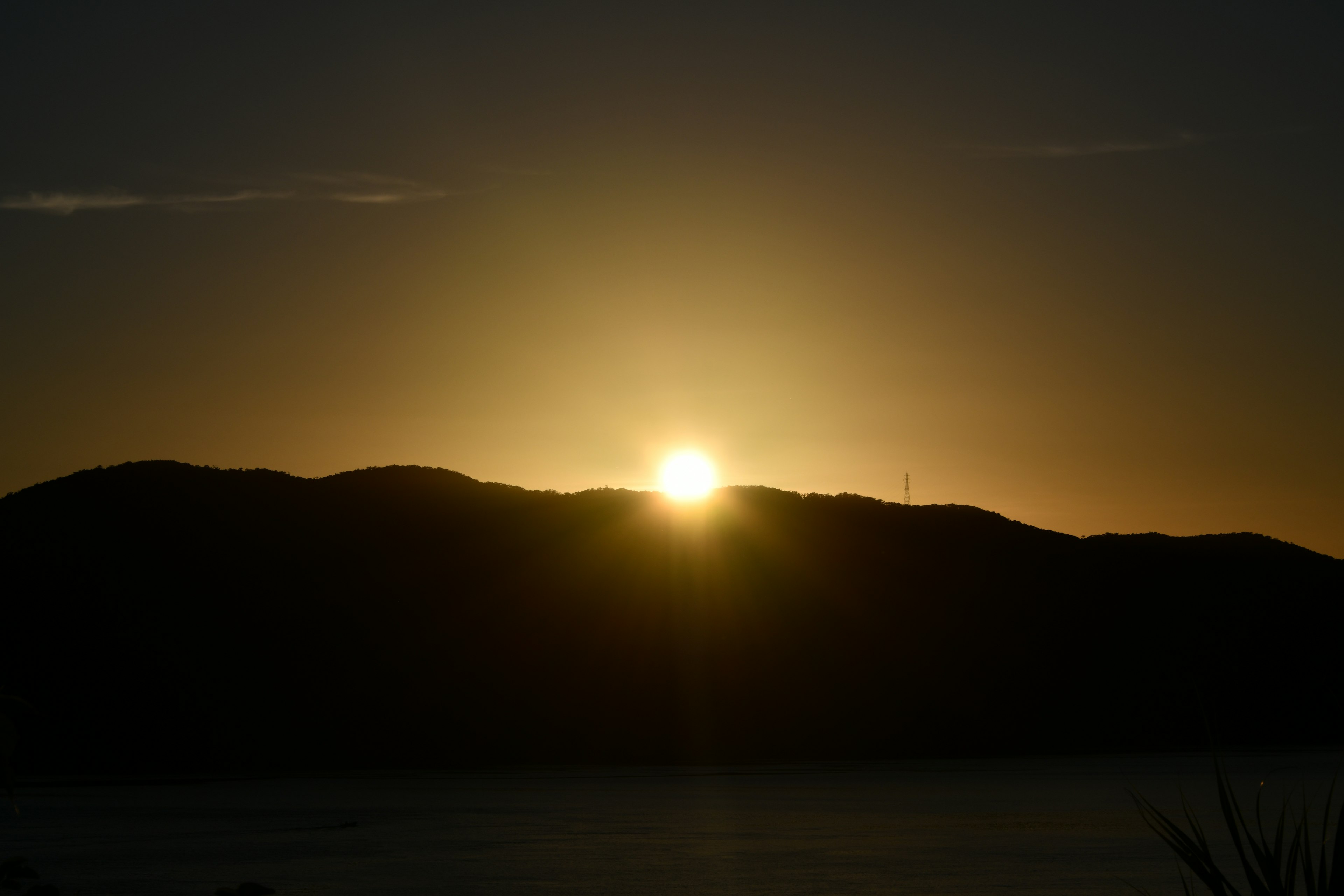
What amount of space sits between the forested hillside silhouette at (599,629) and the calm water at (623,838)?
3827 centimetres

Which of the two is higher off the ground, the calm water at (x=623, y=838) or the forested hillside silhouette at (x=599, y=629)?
the forested hillside silhouette at (x=599, y=629)

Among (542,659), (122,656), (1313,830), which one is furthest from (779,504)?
(1313,830)

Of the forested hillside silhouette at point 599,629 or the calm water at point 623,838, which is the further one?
the forested hillside silhouette at point 599,629

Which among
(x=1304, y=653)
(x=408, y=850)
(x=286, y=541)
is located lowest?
(x=408, y=850)

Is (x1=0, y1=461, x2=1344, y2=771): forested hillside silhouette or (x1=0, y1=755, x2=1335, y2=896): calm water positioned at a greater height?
(x1=0, y1=461, x2=1344, y2=771): forested hillside silhouette

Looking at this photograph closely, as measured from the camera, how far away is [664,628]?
98.1 meters

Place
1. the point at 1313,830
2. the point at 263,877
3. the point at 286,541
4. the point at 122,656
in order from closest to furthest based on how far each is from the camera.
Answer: the point at 263,877 < the point at 1313,830 < the point at 122,656 < the point at 286,541

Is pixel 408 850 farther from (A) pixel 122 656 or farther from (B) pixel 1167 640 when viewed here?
(B) pixel 1167 640

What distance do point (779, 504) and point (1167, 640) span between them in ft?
110

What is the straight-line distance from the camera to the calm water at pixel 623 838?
17.1 meters

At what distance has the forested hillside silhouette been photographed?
8300cm

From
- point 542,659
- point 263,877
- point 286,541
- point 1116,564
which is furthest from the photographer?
point 1116,564

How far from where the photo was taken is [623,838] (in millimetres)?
23141

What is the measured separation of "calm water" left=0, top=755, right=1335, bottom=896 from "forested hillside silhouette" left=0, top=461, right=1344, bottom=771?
3827 centimetres
